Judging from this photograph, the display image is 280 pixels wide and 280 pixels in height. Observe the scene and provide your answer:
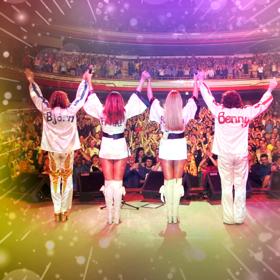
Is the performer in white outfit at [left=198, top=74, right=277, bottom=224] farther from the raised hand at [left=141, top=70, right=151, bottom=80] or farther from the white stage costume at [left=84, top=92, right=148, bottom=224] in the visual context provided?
the white stage costume at [left=84, top=92, right=148, bottom=224]

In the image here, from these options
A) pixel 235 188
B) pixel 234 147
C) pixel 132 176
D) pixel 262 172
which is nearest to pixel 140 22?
pixel 234 147

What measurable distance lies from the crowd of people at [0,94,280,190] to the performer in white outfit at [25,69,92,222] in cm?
39

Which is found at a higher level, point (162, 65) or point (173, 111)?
point (162, 65)

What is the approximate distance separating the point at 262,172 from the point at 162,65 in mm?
1886

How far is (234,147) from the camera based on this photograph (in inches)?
153

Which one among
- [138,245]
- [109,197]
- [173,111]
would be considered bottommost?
[138,245]

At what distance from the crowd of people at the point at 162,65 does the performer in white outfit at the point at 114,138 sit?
1.37 ft

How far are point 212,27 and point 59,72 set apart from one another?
187 cm

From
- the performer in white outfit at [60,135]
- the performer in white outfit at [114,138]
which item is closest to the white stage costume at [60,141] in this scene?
the performer in white outfit at [60,135]

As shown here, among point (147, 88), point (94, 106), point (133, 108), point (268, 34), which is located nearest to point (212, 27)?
point (268, 34)

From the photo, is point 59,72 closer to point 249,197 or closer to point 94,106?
point 94,106

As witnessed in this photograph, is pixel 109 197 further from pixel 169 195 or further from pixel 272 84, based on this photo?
pixel 272 84

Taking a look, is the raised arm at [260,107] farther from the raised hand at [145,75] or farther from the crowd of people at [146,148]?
the raised hand at [145,75]

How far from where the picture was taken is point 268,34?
4293 millimetres
